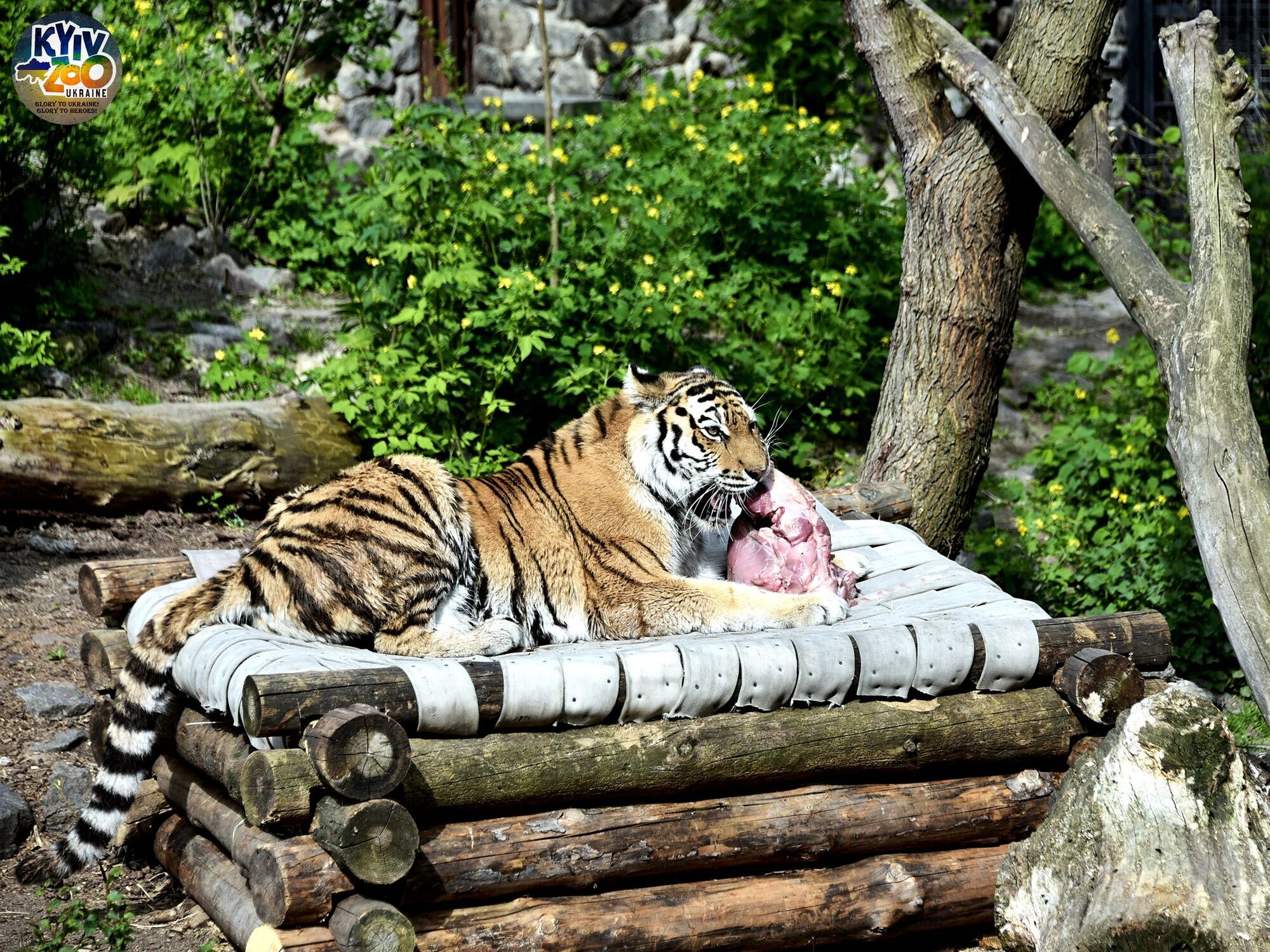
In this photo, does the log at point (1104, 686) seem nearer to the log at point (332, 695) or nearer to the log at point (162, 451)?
the log at point (332, 695)

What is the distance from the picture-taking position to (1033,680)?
168 inches

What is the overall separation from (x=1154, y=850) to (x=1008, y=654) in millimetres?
831

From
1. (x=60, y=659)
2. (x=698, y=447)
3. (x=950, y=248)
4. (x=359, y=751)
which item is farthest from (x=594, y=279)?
(x=359, y=751)

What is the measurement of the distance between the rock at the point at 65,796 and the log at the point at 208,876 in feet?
1.08

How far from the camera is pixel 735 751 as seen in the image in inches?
149

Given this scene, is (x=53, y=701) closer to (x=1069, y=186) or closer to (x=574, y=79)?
(x=1069, y=186)

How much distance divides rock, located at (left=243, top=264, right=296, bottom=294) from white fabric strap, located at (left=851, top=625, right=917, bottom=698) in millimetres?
6100

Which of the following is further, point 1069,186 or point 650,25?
point 650,25

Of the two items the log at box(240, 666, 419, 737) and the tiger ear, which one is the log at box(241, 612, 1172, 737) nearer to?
the log at box(240, 666, 419, 737)

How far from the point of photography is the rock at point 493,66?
11.3 m

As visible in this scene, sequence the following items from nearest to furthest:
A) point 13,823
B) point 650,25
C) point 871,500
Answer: point 13,823, point 871,500, point 650,25

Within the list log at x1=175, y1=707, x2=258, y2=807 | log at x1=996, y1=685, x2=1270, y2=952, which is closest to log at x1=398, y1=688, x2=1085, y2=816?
log at x1=996, y1=685, x2=1270, y2=952

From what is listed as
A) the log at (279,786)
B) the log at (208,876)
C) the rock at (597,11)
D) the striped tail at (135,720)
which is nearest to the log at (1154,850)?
the log at (279,786)

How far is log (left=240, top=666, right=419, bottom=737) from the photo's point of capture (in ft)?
10.8
